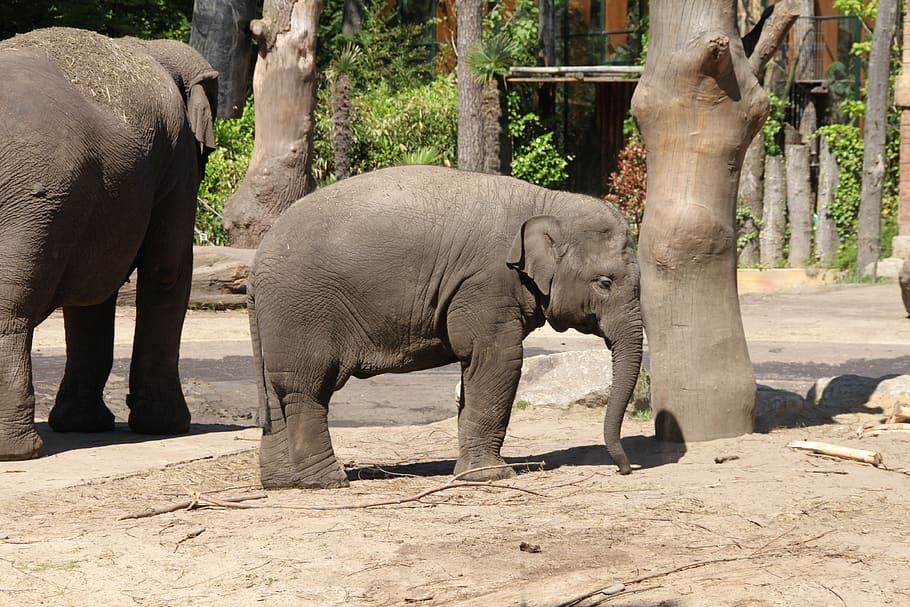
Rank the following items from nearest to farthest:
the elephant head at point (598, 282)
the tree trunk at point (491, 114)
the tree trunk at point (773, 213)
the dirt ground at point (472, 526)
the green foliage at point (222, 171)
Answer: the dirt ground at point (472, 526), the elephant head at point (598, 282), the green foliage at point (222, 171), the tree trunk at point (773, 213), the tree trunk at point (491, 114)

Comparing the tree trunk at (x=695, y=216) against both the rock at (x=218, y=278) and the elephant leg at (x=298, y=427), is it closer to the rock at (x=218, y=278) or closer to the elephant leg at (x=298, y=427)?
the elephant leg at (x=298, y=427)

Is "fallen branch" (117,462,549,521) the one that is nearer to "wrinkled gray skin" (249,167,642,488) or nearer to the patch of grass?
"wrinkled gray skin" (249,167,642,488)

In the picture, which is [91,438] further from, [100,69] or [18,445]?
[100,69]


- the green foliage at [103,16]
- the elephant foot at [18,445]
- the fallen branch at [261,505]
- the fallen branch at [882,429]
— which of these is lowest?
the fallen branch at [882,429]

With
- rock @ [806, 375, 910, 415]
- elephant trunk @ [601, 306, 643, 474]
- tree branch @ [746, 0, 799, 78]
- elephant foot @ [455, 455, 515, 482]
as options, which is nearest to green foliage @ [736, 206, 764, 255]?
rock @ [806, 375, 910, 415]

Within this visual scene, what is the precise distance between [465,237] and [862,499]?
7.69 feet

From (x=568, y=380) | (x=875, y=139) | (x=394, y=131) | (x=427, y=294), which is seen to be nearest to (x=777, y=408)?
(x=568, y=380)

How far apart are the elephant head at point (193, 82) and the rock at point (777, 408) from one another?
4274 millimetres

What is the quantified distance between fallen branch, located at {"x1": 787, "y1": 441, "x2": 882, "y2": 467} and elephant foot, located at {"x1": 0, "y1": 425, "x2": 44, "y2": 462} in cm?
441

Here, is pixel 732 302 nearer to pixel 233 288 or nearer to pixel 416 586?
pixel 416 586

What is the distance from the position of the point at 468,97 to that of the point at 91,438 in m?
14.5

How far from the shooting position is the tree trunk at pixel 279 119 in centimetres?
1948

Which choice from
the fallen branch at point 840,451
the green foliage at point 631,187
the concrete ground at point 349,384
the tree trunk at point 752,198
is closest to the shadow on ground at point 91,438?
the concrete ground at point 349,384

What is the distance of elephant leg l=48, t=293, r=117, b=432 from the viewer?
368 inches
